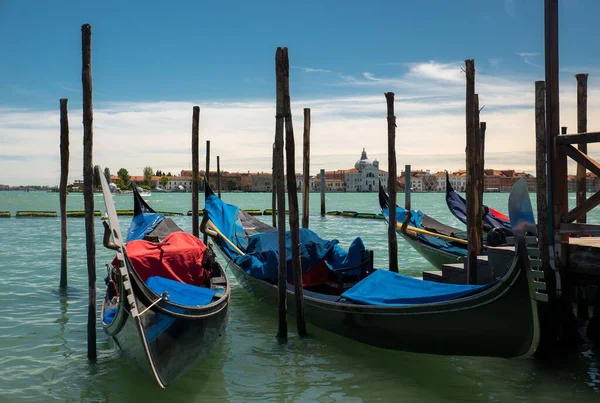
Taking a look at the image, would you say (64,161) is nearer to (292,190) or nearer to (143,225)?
(143,225)

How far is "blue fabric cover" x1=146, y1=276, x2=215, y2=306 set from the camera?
4656 mm

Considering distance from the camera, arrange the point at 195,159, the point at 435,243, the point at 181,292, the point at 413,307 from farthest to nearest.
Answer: the point at 435,243
the point at 195,159
the point at 181,292
the point at 413,307

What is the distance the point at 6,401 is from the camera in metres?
4.18

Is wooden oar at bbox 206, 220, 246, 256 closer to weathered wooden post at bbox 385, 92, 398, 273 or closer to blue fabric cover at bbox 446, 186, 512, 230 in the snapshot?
weathered wooden post at bbox 385, 92, 398, 273

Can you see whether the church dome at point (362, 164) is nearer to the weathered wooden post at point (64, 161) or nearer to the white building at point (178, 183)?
the white building at point (178, 183)

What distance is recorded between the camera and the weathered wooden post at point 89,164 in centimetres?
477

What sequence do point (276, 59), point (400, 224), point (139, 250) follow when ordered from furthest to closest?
point (400, 224) < point (139, 250) < point (276, 59)

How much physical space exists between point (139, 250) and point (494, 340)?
3228mm

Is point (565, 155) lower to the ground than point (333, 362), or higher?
higher

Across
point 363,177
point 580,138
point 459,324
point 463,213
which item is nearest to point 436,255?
point 463,213

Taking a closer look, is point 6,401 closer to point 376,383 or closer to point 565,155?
point 376,383

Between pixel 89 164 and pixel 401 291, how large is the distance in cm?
267

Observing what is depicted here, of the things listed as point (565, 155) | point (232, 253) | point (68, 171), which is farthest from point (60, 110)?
point (565, 155)

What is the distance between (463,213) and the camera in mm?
10414
